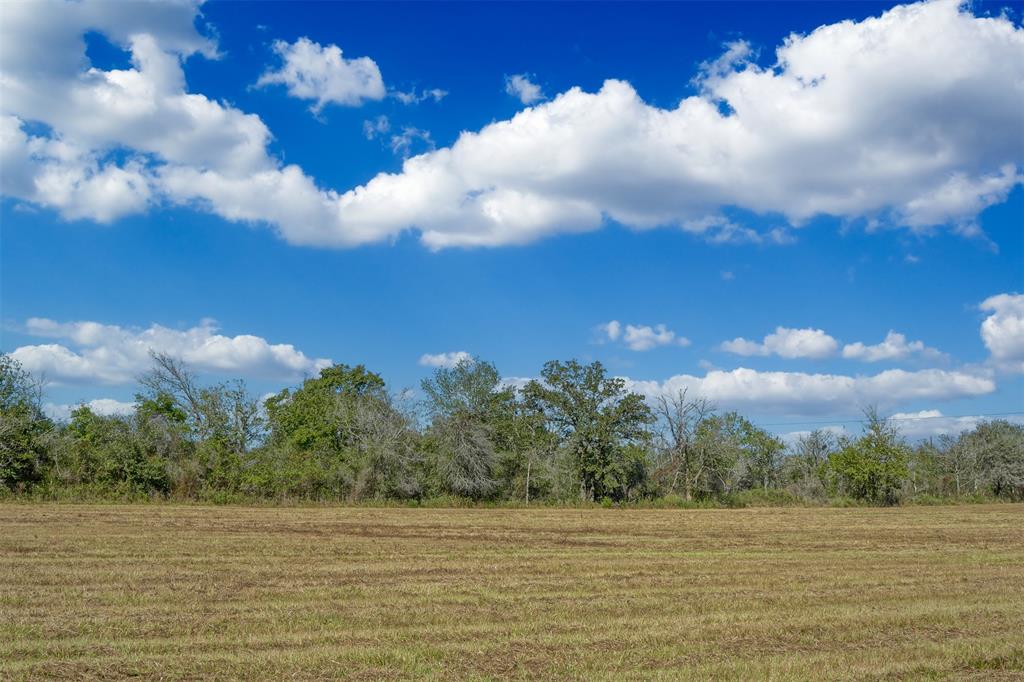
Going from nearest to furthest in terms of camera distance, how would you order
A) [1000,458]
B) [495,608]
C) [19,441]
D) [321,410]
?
[495,608] → [19,441] → [321,410] → [1000,458]

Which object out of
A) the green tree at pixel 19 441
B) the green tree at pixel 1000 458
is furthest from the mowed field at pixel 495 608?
the green tree at pixel 1000 458

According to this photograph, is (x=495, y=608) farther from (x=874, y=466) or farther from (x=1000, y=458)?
(x=1000, y=458)

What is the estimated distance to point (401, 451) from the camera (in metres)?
61.5

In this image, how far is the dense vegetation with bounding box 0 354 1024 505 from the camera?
172ft

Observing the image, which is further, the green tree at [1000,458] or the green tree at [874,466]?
the green tree at [1000,458]

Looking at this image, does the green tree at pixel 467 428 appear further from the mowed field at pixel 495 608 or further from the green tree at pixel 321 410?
the mowed field at pixel 495 608

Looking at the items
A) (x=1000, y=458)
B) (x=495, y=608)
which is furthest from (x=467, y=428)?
(x=1000, y=458)

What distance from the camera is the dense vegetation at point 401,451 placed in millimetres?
52406

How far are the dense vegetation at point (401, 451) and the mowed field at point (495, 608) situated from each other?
26992 millimetres

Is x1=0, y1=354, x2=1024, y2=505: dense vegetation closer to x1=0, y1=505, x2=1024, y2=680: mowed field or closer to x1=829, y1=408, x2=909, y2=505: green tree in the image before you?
x1=829, y1=408, x2=909, y2=505: green tree

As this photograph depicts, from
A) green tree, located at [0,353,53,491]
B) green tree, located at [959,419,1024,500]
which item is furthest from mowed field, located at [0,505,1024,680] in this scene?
green tree, located at [959,419,1024,500]

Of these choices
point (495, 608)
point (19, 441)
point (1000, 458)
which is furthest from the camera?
point (1000, 458)

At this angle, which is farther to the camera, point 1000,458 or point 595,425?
point 1000,458

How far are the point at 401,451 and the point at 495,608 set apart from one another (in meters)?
48.5
